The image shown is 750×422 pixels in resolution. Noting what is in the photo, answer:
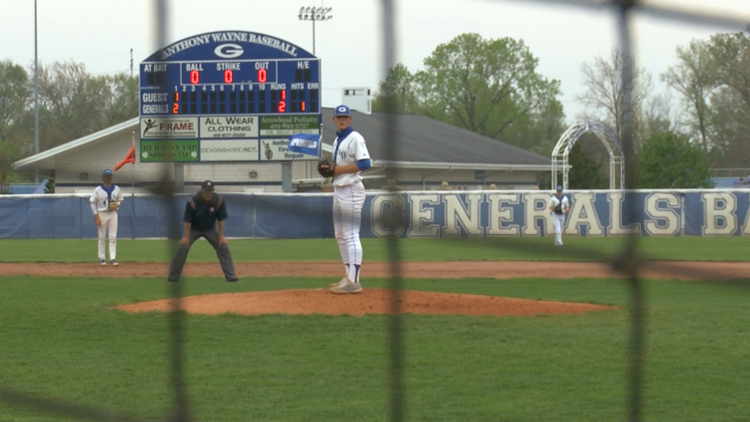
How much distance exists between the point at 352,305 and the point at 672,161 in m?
5.19

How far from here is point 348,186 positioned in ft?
21.2

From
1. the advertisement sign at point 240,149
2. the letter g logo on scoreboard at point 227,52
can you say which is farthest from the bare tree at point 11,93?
the advertisement sign at point 240,149

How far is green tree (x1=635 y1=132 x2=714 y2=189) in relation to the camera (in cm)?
256

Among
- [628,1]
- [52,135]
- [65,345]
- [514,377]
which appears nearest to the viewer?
[628,1]

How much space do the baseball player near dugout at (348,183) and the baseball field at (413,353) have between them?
31 cm

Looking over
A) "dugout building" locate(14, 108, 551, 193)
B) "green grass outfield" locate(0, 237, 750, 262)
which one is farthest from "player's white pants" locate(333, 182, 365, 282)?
"green grass outfield" locate(0, 237, 750, 262)

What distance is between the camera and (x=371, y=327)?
22.5 ft

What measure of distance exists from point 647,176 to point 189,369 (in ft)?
11.5

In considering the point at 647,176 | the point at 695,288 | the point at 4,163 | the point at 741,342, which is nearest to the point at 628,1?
the point at 647,176

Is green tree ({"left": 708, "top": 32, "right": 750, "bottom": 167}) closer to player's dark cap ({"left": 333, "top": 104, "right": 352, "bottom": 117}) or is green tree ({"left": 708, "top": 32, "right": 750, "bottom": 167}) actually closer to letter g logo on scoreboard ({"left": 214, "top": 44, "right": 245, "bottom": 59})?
player's dark cap ({"left": 333, "top": 104, "right": 352, "bottom": 117})

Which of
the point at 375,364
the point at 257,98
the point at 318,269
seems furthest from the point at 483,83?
the point at 257,98

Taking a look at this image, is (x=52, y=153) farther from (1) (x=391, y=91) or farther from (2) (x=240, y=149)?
(2) (x=240, y=149)

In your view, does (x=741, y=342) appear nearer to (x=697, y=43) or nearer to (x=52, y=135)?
(x=697, y=43)

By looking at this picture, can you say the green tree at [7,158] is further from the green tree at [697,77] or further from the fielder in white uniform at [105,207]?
the fielder in white uniform at [105,207]
